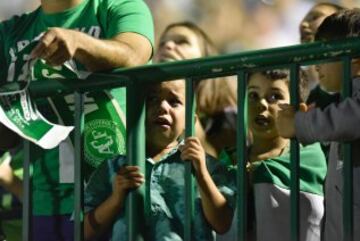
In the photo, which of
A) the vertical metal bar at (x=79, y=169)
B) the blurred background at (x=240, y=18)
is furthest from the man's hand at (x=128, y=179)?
the blurred background at (x=240, y=18)

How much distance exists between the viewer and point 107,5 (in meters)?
3.80

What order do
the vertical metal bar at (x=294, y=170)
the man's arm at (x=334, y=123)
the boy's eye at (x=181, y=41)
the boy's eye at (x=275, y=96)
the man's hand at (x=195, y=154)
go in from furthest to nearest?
the boy's eye at (x=181, y=41)
the boy's eye at (x=275, y=96)
the man's hand at (x=195, y=154)
the vertical metal bar at (x=294, y=170)
the man's arm at (x=334, y=123)

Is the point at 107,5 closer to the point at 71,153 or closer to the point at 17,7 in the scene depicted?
the point at 71,153

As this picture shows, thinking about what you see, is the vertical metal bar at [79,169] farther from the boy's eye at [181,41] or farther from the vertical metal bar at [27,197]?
the boy's eye at [181,41]

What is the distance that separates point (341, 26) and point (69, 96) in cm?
86

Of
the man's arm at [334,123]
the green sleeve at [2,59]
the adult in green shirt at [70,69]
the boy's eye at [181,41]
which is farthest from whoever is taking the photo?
the boy's eye at [181,41]

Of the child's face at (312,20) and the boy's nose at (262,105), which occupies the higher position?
the child's face at (312,20)

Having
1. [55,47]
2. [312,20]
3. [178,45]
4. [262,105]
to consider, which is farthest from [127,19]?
[178,45]

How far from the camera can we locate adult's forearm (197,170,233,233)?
334 centimetres

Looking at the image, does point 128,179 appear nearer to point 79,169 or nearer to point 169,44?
point 79,169

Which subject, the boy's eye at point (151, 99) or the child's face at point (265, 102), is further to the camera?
the child's face at point (265, 102)

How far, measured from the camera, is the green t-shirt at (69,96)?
366 centimetres

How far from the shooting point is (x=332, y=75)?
3.20 meters

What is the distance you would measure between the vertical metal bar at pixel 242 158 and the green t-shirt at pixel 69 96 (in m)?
0.54
